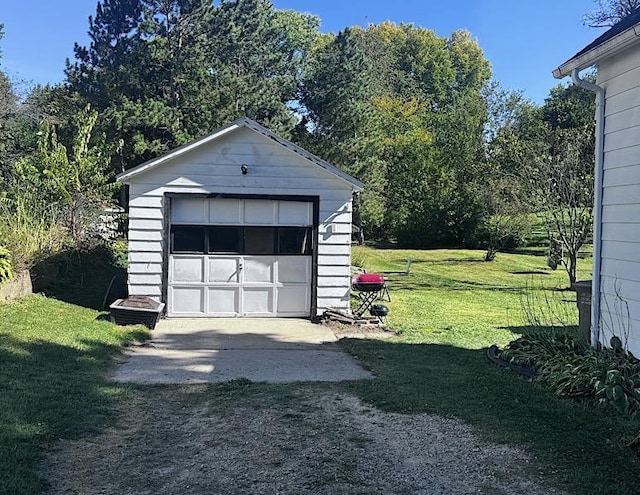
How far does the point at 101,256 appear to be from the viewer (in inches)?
655

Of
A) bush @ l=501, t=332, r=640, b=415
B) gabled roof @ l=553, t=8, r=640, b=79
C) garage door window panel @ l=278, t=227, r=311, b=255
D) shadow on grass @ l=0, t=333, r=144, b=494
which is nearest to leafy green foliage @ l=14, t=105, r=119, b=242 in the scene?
garage door window panel @ l=278, t=227, r=311, b=255

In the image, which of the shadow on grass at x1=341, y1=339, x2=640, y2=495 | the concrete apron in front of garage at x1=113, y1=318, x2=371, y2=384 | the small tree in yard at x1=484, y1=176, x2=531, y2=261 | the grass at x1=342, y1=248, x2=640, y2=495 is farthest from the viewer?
the small tree in yard at x1=484, y1=176, x2=531, y2=261

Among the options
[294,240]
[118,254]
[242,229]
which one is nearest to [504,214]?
[118,254]

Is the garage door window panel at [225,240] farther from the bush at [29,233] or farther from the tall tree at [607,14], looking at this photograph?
the tall tree at [607,14]

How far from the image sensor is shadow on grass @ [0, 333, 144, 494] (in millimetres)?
3877

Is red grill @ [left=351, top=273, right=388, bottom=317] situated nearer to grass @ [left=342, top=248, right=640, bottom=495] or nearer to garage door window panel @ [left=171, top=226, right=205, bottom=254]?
grass @ [left=342, top=248, right=640, bottom=495]

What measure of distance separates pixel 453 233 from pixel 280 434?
29.6m

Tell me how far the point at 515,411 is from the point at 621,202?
2.51 m

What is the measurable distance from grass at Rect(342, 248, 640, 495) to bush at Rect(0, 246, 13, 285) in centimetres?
597

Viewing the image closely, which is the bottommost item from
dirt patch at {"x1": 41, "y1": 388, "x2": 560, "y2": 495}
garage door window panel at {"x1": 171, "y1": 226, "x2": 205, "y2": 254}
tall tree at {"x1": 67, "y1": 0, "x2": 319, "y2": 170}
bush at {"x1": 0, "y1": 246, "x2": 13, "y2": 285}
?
dirt patch at {"x1": 41, "y1": 388, "x2": 560, "y2": 495}

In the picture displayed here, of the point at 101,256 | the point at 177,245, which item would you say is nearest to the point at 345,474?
the point at 177,245

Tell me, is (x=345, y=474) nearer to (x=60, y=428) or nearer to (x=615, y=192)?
(x=60, y=428)

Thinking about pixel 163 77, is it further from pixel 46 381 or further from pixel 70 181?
pixel 46 381

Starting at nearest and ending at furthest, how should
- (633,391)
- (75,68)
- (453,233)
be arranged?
(633,391) → (75,68) → (453,233)
